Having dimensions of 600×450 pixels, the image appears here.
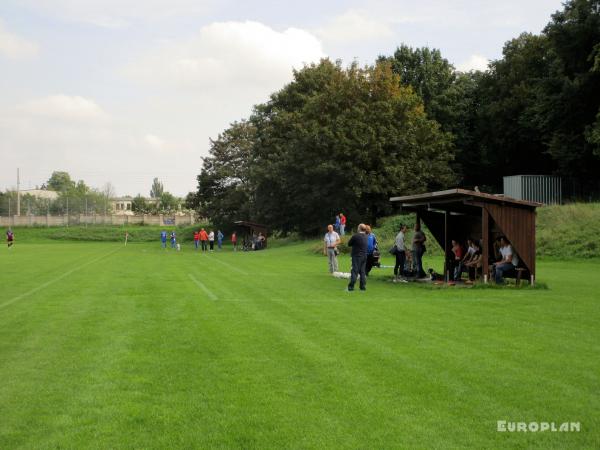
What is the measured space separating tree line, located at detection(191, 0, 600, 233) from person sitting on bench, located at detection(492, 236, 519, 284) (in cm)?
2081

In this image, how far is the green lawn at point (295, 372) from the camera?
5496 millimetres

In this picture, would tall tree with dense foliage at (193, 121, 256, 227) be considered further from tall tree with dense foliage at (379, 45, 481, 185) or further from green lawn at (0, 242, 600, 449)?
green lawn at (0, 242, 600, 449)

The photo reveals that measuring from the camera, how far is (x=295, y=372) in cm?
760

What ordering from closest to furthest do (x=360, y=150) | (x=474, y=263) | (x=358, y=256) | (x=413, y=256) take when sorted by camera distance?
(x=358, y=256) → (x=474, y=263) → (x=413, y=256) → (x=360, y=150)

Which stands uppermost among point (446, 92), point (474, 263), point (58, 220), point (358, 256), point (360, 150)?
point (446, 92)

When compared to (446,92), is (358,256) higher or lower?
lower

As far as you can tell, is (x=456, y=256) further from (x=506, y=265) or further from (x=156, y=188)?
(x=156, y=188)

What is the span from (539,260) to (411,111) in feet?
76.7

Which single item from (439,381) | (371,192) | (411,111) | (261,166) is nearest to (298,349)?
(439,381)

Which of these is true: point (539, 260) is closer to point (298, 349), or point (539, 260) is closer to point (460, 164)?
point (298, 349)

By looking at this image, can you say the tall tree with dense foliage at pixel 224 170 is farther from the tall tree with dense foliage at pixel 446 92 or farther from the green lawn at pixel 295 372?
the green lawn at pixel 295 372

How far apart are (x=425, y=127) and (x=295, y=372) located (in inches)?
1731

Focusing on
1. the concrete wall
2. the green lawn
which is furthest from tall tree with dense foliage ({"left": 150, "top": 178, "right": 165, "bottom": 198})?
the green lawn

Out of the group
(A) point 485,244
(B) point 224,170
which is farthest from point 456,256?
(B) point 224,170
